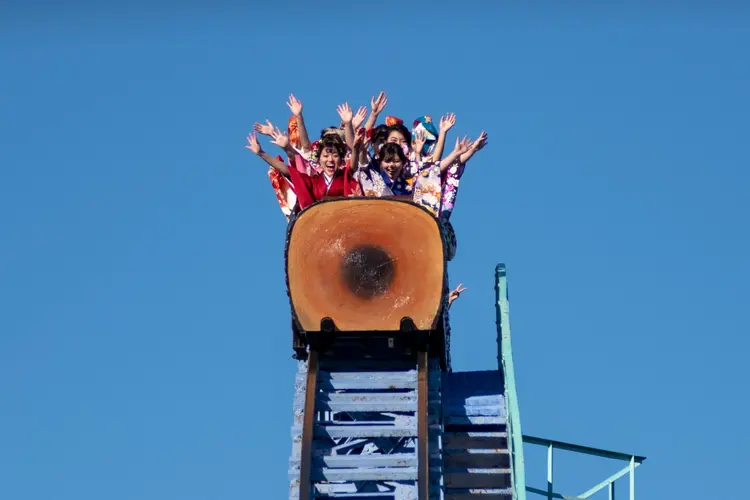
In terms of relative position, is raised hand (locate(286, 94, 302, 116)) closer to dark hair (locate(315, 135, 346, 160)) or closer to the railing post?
dark hair (locate(315, 135, 346, 160))

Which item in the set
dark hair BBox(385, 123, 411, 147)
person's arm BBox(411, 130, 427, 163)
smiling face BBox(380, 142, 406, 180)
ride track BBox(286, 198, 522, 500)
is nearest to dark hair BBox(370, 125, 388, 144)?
dark hair BBox(385, 123, 411, 147)

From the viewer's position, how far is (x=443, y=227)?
19.5 metres

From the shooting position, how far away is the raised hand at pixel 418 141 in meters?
21.2

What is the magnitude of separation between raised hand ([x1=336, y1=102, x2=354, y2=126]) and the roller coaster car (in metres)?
1.23

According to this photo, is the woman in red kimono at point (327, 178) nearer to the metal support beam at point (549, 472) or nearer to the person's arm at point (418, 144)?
the person's arm at point (418, 144)

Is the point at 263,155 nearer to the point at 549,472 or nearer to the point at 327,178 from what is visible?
the point at 327,178

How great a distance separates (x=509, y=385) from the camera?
19375 millimetres

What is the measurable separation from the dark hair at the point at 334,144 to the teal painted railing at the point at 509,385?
7.78ft

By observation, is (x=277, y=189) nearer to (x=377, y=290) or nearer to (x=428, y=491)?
(x=377, y=290)

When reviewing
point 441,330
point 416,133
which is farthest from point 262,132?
point 441,330

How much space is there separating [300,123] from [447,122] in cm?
175

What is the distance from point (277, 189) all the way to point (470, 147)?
242 centimetres

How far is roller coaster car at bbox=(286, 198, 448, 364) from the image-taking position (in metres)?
18.9

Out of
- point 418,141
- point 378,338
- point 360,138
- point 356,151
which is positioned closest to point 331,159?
point 356,151
